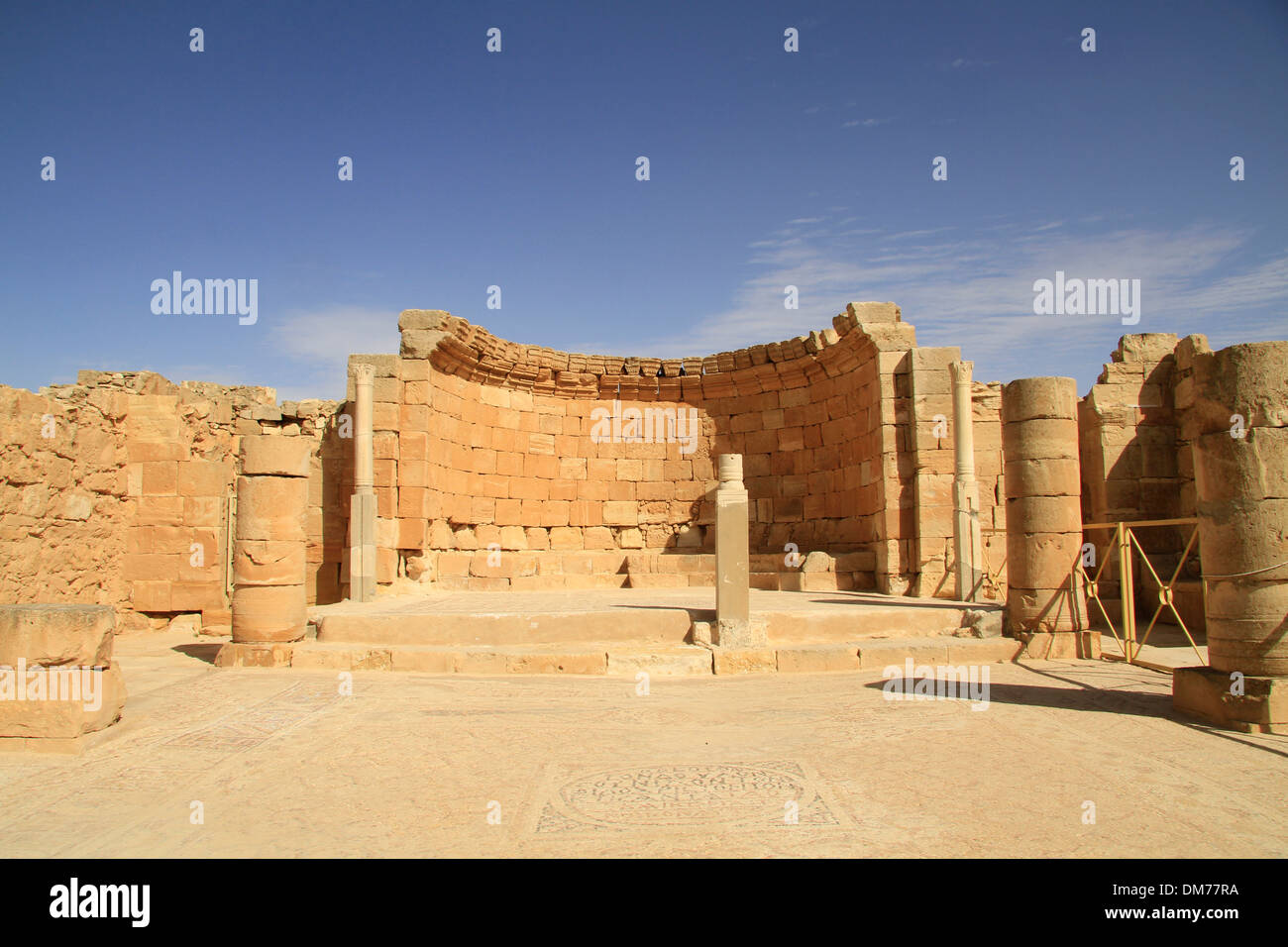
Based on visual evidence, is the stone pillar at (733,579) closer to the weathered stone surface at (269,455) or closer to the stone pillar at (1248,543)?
the stone pillar at (1248,543)

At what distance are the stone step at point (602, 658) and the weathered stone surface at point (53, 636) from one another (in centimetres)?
284

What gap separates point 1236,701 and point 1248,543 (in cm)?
117

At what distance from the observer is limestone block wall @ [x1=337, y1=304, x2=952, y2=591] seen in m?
12.3

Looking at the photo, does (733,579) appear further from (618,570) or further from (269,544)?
(618,570)

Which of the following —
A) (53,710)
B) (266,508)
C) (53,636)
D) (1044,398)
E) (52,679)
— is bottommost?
(53,710)

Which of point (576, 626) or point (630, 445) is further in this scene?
point (630, 445)

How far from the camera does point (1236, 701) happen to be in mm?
5723

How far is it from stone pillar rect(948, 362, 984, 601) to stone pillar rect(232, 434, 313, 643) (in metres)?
8.72

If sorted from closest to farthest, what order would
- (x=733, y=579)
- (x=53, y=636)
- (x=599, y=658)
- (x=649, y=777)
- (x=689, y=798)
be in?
(x=689, y=798) < (x=649, y=777) < (x=53, y=636) < (x=599, y=658) < (x=733, y=579)

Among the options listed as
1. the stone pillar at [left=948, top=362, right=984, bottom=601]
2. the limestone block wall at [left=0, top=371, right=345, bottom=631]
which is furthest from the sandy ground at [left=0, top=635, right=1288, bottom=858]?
the limestone block wall at [left=0, top=371, right=345, bottom=631]

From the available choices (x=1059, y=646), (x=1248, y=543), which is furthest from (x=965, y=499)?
(x=1248, y=543)

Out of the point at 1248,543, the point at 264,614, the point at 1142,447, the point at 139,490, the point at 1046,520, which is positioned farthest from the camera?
the point at 1142,447

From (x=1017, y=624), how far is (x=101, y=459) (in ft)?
40.6
